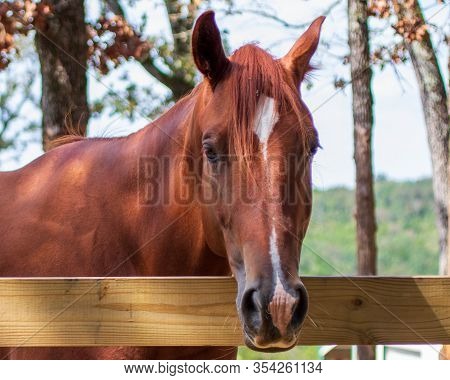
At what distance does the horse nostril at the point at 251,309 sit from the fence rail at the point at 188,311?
216 millimetres

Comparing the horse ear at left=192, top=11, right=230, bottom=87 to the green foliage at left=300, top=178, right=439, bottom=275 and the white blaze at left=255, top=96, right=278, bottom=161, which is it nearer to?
the white blaze at left=255, top=96, right=278, bottom=161

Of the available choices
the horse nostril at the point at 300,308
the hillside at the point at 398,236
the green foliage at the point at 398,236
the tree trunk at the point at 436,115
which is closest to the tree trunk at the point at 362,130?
the tree trunk at the point at 436,115

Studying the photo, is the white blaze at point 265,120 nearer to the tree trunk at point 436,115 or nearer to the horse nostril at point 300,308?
the horse nostril at point 300,308

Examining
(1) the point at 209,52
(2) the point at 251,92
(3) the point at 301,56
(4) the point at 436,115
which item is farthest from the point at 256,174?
(4) the point at 436,115

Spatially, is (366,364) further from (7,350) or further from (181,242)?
(7,350)

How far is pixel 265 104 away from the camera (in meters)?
2.92

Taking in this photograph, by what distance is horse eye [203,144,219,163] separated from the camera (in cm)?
298

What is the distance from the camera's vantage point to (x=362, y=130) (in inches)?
287

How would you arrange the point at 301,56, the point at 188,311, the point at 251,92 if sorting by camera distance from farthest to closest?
1. the point at 301,56
2. the point at 251,92
3. the point at 188,311

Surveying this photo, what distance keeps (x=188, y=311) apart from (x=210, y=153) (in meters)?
0.73

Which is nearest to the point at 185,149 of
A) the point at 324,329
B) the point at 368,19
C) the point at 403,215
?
the point at 324,329

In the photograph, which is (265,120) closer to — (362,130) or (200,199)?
(200,199)

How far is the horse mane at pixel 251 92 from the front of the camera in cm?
284

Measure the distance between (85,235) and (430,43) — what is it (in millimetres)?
5213
